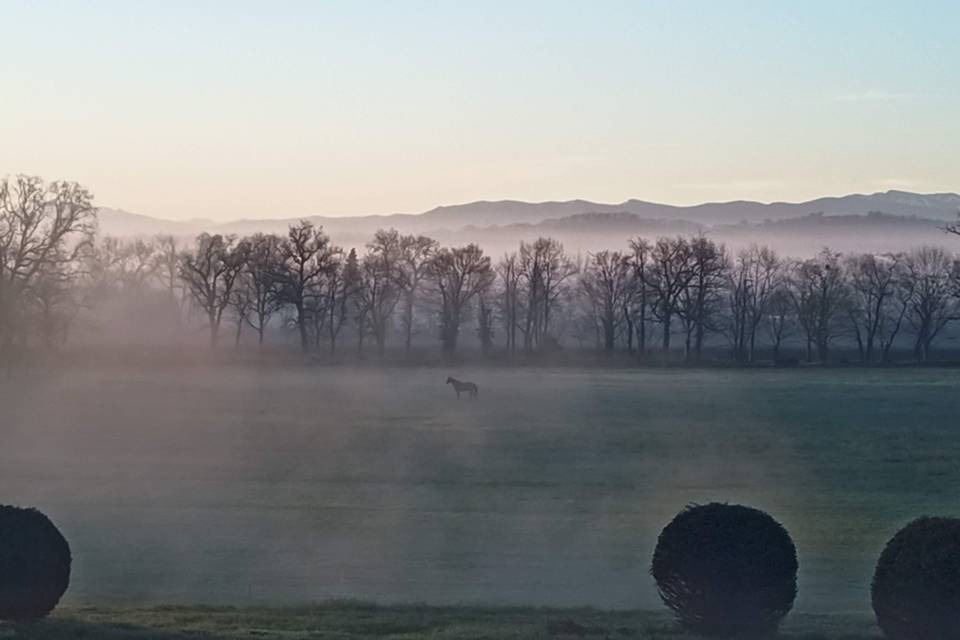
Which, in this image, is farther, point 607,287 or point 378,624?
point 607,287

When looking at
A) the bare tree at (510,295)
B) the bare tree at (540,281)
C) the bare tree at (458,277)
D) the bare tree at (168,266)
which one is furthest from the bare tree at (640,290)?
the bare tree at (168,266)

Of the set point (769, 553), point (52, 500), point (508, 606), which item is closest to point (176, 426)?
point (52, 500)

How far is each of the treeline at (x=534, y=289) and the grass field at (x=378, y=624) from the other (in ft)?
285

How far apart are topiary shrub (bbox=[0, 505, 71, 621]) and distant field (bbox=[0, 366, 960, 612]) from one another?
836 mm

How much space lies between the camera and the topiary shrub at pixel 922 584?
13.0 m

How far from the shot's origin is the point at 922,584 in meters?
13.1

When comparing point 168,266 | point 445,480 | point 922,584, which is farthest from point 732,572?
point 168,266

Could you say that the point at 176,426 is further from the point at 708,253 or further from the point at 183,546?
the point at 708,253

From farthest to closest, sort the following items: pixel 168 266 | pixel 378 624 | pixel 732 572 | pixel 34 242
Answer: pixel 168 266 < pixel 34 242 < pixel 378 624 < pixel 732 572

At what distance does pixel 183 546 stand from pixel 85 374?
5792cm

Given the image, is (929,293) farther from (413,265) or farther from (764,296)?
(413,265)

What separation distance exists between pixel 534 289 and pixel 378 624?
119 metres

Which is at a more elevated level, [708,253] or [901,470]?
[708,253]

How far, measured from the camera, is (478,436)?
1975 inches
